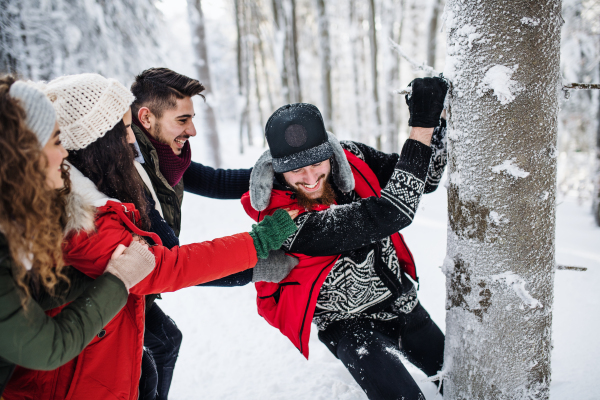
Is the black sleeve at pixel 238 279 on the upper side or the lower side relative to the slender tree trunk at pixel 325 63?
lower

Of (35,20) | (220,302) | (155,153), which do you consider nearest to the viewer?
(155,153)

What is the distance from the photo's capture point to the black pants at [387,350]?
5.99ft

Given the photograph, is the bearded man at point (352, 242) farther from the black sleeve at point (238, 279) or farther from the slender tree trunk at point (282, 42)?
the slender tree trunk at point (282, 42)

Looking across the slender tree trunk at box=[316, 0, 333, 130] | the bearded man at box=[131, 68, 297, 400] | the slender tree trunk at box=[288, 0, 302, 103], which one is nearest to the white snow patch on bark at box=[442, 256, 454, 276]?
the bearded man at box=[131, 68, 297, 400]

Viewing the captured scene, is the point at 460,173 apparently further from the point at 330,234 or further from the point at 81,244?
the point at 81,244

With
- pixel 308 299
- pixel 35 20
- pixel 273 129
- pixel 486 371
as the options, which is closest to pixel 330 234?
pixel 308 299

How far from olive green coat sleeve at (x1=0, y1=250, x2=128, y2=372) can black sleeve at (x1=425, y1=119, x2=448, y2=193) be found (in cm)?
178

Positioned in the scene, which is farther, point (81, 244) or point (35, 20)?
point (35, 20)

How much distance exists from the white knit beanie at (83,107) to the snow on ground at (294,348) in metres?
1.91

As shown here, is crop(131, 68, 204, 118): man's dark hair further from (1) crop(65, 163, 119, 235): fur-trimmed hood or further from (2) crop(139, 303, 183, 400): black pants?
(2) crop(139, 303, 183, 400): black pants

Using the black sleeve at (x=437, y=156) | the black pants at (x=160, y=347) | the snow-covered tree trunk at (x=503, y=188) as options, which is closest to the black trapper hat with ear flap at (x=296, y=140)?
the black sleeve at (x=437, y=156)

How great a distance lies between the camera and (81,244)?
136 cm

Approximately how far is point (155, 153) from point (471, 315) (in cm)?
199

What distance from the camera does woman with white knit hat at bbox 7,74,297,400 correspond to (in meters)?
1.38
